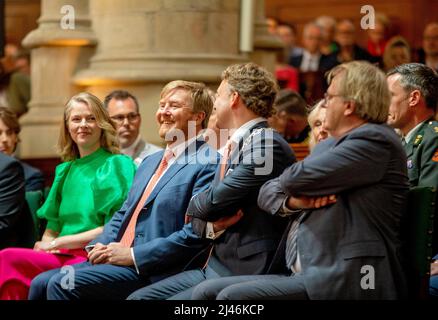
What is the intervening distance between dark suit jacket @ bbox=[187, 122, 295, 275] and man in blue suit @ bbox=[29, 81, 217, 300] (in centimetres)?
29

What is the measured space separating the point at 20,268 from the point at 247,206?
1.42 m

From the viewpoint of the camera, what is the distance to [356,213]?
392cm

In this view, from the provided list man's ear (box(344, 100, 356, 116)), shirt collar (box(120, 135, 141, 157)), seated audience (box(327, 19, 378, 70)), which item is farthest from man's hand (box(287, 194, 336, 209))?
seated audience (box(327, 19, 378, 70))

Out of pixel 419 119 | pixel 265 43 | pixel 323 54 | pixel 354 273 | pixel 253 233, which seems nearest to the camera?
pixel 354 273

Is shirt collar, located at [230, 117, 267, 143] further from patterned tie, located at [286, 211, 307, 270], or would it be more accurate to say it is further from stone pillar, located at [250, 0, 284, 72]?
stone pillar, located at [250, 0, 284, 72]

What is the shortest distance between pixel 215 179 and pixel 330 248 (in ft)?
2.80

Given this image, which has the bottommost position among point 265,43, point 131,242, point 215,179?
point 131,242

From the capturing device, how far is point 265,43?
7.71m

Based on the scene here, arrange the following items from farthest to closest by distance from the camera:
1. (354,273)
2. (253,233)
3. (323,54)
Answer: (323,54), (253,233), (354,273)

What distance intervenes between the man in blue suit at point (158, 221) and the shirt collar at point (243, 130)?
1.30 ft

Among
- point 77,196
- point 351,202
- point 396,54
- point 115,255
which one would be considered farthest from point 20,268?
point 396,54

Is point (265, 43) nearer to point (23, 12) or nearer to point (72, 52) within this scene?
point (72, 52)

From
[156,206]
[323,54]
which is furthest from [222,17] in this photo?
[156,206]

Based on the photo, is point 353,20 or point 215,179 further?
point 353,20
